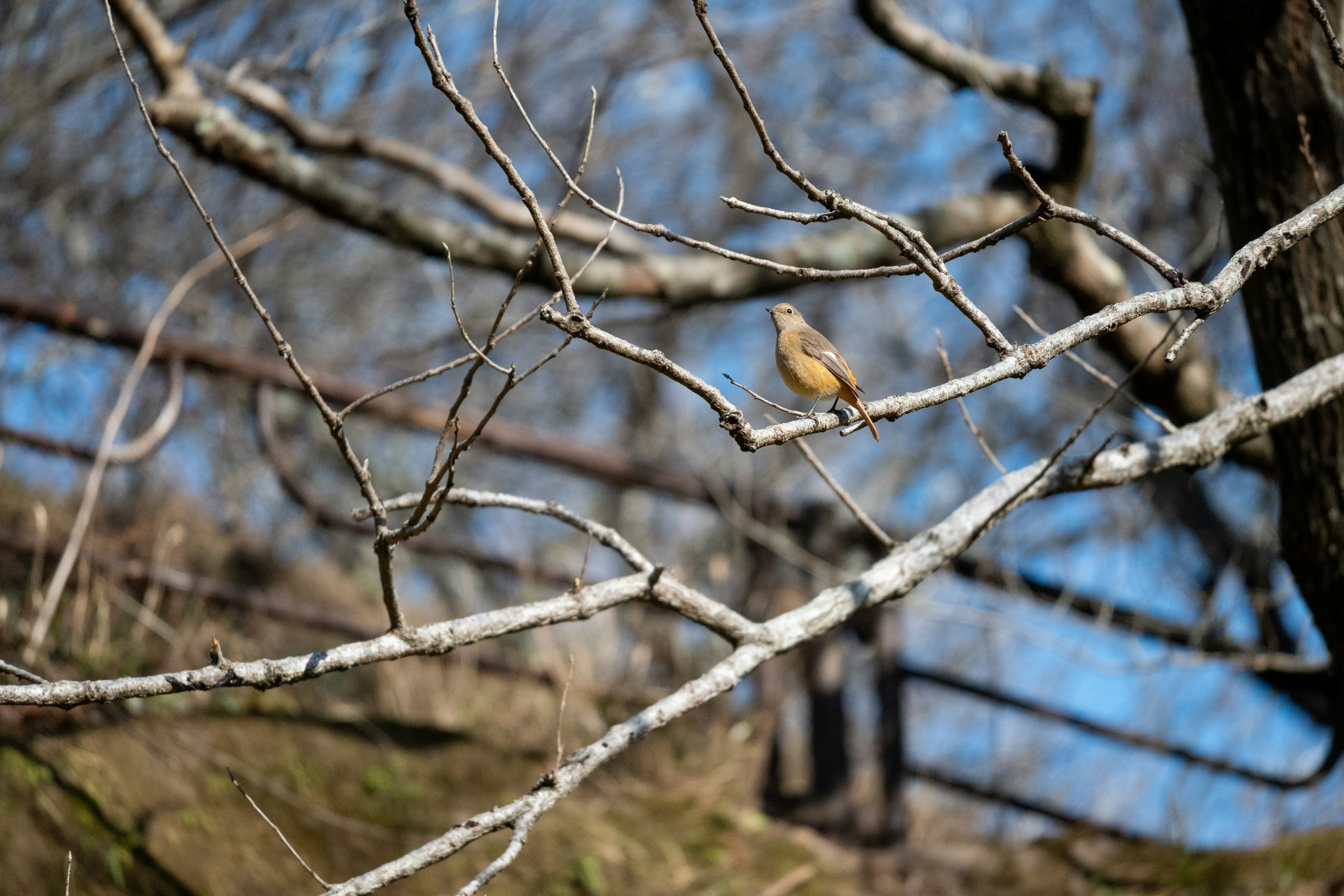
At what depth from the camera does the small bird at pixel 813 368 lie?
2701 mm

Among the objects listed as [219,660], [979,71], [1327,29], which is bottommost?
[219,660]

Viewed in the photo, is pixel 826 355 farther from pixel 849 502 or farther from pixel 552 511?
pixel 552 511

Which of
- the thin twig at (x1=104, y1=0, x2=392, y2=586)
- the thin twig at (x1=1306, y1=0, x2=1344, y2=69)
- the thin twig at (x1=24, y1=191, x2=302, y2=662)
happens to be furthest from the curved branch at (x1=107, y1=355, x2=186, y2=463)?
the thin twig at (x1=1306, y1=0, x2=1344, y2=69)

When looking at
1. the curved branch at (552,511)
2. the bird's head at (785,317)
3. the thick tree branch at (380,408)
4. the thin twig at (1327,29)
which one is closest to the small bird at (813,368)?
the bird's head at (785,317)

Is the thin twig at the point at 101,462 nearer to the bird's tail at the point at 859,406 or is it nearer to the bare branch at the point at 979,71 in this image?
the bird's tail at the point at 859,406

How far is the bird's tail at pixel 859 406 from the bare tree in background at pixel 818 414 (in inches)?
1.4

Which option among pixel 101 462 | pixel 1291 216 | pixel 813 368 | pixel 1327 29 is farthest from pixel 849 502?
pixel 101 462

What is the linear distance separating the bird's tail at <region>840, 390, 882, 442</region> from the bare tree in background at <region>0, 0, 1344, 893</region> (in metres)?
0.03

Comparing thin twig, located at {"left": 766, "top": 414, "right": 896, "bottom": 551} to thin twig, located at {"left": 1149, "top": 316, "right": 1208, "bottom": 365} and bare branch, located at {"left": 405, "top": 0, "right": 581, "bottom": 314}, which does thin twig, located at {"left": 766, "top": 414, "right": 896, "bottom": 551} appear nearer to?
thin twig, located at {"left": 1149, "top": 316, "right": 1208, "bottom": 365}

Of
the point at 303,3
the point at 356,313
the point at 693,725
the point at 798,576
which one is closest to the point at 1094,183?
the point at 798,576

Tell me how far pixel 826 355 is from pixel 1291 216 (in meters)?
1.99

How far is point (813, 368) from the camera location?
2.80 metres

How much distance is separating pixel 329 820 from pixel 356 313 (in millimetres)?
6201

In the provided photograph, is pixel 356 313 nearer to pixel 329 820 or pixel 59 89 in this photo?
pixel 59 89
